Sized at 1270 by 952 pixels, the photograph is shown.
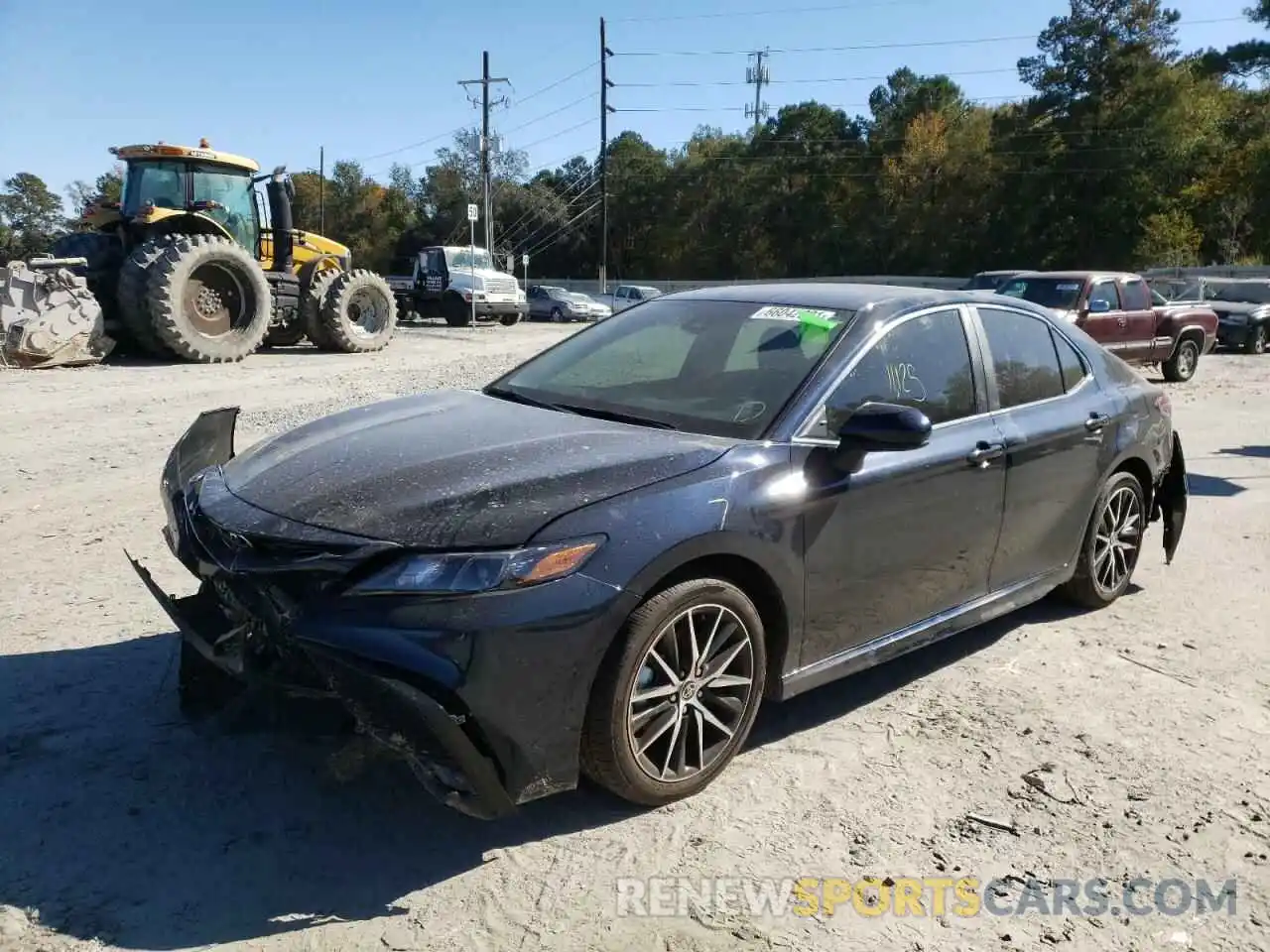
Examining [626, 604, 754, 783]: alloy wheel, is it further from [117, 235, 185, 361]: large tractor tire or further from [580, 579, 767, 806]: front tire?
[117, 235, 185, 361]: large tractor tire

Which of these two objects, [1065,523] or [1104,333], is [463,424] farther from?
[1104,333]

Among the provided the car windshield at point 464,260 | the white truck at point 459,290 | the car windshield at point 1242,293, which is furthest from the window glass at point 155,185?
the car windshield at point 1242,293

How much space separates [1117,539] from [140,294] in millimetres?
14278

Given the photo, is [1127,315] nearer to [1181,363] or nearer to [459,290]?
[1181,363]

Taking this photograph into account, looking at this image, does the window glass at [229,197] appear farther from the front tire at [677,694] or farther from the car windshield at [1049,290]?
the front tire at [677,694]

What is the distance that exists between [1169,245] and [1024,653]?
48076mm

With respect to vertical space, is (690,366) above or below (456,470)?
above

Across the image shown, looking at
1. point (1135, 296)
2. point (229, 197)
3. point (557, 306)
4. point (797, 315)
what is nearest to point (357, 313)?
point (229, 197)

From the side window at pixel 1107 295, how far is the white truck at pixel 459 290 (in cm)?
2079

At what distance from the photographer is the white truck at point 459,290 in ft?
105

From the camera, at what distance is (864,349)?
3875mm

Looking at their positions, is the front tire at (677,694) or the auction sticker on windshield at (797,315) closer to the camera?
the front tire at (677,694)

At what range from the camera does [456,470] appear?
3.17m

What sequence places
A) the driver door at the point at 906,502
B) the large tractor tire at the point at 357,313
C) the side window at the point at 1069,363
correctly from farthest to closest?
the large tractor tire at the point at 357,313
the side window at the point at 1069,363
the driver door at the point at 906,502
